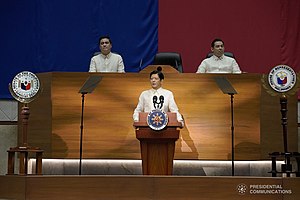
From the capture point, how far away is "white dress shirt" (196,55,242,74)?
1041cm

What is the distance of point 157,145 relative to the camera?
8680 millimetres

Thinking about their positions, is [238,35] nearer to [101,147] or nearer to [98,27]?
[98,27]

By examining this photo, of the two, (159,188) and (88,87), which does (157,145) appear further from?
(88,87)

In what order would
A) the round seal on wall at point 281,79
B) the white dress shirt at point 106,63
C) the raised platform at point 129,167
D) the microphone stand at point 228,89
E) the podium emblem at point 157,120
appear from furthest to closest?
the white dress shirt at point 106,63 → the raised platform at point 129,167 → the microphone stand at point 228,89 → the round seal on wall at point 281,79 → the podium emblem at point 157,120

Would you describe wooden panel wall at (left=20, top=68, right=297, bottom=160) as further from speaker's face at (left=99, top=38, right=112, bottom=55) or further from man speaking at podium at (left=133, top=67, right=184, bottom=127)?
speaker's face at (left=99, top=38, right=112, bottom=55)

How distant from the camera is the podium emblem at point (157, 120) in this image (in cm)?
850

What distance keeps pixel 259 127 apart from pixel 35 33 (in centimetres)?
406

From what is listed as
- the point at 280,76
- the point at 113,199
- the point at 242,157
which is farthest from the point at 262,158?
the point at 113,199

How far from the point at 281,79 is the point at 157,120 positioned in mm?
1571

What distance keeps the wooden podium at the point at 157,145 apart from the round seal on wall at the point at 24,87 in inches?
50.5

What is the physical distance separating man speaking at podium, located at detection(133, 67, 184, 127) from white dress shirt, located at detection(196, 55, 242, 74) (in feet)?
4.47

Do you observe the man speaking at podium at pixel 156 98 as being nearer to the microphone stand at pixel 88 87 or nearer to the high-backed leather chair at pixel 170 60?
the microphone stand at pixel 88 87

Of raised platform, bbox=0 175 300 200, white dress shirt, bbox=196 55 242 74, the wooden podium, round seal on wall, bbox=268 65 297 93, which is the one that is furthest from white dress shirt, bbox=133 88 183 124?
raised platform, bbox=0 175 300 200

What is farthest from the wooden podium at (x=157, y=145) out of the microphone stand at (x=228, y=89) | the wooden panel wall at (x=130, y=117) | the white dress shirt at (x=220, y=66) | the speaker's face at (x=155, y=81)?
the white dress shirt at (x=220, y=66)
